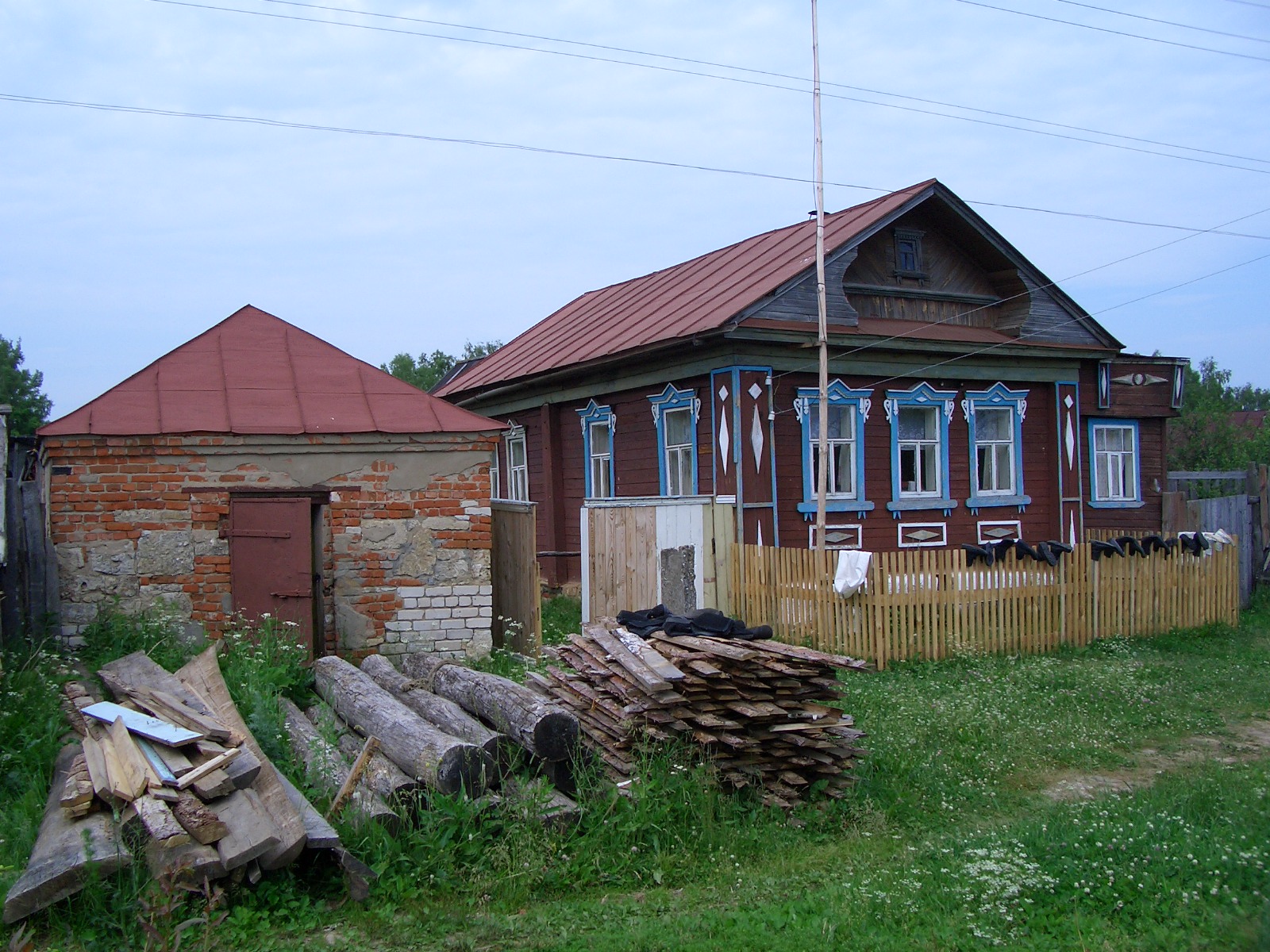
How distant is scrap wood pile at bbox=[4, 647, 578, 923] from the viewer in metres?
5.23

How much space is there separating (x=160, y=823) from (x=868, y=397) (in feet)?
38.9

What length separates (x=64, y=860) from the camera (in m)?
5.11

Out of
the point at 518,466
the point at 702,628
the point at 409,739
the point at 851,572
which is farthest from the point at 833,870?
the point at 518,466

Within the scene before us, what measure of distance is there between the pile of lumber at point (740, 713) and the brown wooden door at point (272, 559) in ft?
13.6

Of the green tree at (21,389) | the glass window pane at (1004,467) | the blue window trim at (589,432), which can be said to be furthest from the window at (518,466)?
the green tree at (21,389)

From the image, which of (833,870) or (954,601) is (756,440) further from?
(833,870)

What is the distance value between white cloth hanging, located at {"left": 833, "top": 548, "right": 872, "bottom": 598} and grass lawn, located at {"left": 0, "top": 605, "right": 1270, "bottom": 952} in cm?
296

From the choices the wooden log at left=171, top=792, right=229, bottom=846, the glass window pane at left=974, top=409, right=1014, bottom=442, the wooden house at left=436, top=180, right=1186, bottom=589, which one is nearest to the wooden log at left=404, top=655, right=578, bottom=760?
the wooden log at left=171, top=792, right=229, bottom=846

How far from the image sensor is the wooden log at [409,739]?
244 inches

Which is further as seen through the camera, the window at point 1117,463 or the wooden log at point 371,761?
the window at point 1117,463

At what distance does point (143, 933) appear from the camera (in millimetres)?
5027

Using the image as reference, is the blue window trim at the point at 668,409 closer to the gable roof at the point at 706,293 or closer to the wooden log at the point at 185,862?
the gable roof at the point at 706,293

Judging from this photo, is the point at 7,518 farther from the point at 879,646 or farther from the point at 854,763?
the point at 879,646

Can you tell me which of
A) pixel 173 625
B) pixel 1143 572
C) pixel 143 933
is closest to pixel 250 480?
pixel 173 625
